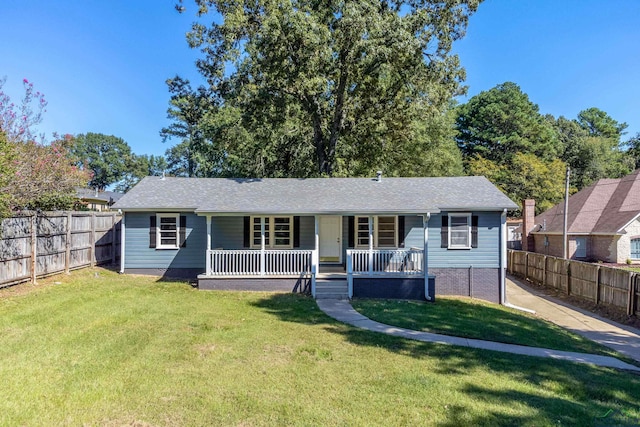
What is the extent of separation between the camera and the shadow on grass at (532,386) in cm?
398

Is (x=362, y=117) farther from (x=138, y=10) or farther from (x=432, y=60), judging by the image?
(x=138, y=10)

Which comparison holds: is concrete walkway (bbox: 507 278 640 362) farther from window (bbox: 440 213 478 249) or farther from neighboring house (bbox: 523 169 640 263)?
neighboring house (bbox: 523 169 640 263)

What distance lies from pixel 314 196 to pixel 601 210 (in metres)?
21.8

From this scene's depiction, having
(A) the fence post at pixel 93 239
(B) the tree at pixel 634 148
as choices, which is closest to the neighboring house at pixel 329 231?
(A) the fence post at pixel 93 239

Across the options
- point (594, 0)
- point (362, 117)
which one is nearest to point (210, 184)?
point (362, 117)

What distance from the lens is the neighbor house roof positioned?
22.4 m

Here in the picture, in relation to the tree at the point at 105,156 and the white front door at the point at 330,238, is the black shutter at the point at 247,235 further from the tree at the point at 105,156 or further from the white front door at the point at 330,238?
the tree at the point at 105,156

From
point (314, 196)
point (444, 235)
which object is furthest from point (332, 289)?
point (444, 235)

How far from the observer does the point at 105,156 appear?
7862 cm

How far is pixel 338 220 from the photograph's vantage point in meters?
14.1

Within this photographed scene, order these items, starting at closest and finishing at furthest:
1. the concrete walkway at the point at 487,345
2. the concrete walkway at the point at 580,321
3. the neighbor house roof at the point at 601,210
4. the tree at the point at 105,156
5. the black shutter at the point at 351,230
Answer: the concrete walkway at the point at 487,345, the concrete walkway at the point at 580,321, the black shutter at the point at 351,230, the neighbor house roof at the point at 601,210, the tree at the point at 105,156

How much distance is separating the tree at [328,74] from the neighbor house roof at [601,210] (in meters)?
12.3

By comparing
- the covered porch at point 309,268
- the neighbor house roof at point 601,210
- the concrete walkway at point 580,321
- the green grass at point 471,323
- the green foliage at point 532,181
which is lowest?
the concrete walkway at point 580,321

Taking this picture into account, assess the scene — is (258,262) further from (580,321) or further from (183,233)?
(580,321)
